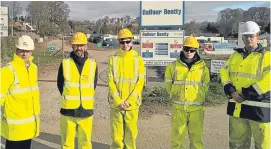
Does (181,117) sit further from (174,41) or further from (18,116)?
(174,41)

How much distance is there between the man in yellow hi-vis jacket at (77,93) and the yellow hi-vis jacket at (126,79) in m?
0.38

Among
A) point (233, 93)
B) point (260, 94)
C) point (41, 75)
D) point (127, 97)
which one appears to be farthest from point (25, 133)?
point (41, 75)

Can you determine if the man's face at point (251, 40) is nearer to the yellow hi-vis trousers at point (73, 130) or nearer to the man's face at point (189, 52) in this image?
the man's face at point (189, 52)

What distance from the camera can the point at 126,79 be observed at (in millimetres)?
5168

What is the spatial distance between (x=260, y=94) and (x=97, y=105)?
6209 millimetres

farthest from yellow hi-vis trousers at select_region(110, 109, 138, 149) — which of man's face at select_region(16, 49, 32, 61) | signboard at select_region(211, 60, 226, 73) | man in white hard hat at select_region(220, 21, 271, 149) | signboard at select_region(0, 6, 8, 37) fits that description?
signboard at select_region(0, 6, 8, 37)

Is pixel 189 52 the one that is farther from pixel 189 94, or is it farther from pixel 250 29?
pixel 250 29

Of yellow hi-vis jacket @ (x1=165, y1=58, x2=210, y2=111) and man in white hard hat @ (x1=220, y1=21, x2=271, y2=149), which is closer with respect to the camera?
man in white hard hat @ (x1=220, y1=21, x2=271, y2=149)

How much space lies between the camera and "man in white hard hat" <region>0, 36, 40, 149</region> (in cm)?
411

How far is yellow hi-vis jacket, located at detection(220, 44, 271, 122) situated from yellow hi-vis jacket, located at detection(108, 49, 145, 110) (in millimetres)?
1417

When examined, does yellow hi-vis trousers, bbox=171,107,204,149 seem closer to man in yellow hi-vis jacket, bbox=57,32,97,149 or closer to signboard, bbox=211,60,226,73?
man in yellow hi-vis jacket, bbox=57,32,97,149

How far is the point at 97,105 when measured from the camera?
9820mm

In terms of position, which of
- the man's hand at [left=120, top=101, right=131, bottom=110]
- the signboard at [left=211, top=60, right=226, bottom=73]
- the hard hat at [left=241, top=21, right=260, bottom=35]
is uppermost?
the hard hat at [left=241, top=21, right=260, bottom=35]

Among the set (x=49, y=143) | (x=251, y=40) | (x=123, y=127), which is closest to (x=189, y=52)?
(x=251, y=40)
